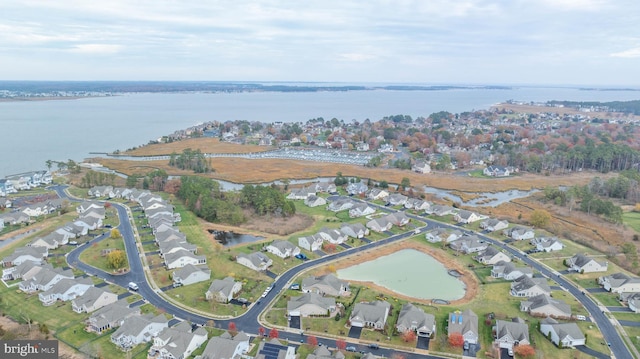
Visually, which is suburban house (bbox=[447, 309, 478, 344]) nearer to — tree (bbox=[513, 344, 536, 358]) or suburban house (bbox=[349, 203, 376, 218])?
tree (bbox=[513, 344, 536, 358])

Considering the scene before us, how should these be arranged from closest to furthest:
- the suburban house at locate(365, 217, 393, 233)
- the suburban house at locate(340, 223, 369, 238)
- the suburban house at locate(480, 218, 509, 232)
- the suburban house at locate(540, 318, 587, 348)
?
the suburban house at locate(540, 318, 587, 348) → the suburban house at locate(340, 223, 369, 238) → the suburban house at locate(365, 217, 393, 233) → the suburban house at locate(480, 218, 509, 232)

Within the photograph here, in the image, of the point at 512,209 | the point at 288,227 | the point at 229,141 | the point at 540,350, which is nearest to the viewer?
the point at 540,350

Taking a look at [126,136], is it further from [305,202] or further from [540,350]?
[540,350]

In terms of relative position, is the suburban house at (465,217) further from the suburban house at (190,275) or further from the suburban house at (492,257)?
the suburban house at (190,275)

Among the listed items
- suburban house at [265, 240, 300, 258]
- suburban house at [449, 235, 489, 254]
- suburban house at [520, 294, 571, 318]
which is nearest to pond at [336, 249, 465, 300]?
suburban house at [449, 235, 489, 254]

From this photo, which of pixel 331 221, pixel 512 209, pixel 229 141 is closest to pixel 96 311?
pixel 331 221

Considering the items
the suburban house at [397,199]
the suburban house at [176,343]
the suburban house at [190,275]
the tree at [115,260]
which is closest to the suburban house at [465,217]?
the suburban house at [397,199]
